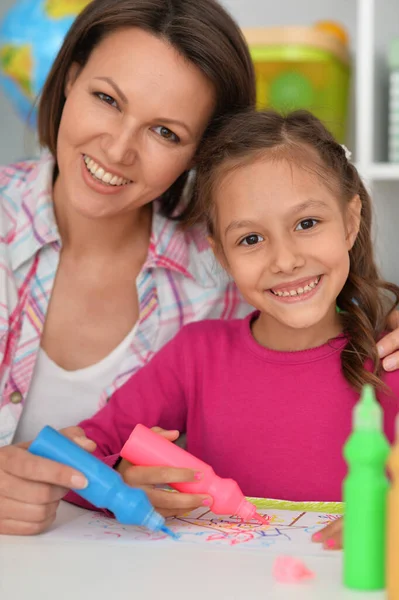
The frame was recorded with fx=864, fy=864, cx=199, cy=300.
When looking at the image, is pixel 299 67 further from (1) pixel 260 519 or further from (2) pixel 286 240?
(1) pixel 260 519

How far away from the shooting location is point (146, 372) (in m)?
1.32

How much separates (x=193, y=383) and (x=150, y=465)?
32 centimetres

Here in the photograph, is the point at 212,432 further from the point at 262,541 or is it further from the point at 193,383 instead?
the point at 262,541

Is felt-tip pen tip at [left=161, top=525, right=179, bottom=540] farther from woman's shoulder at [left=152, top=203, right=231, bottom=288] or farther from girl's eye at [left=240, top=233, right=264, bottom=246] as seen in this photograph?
woman's shoulder at [left=152, top=203, right=231, bottom=288]

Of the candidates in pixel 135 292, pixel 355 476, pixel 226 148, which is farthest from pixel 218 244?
pixel 355 476

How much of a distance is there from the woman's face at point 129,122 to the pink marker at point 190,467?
0.51 meters

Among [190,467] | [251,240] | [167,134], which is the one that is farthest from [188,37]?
[190,467]

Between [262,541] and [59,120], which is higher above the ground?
[59,120]

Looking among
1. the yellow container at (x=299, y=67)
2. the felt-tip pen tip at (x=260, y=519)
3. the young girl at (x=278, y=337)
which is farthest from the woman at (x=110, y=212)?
the yellow container at (x=299, y=67)

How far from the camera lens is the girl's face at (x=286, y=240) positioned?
3.82 ft

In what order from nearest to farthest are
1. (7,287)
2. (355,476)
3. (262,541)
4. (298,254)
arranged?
(355,476) → (262,541) → (298,254) → (7,287)

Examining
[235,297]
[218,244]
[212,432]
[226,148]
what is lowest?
[212,432]

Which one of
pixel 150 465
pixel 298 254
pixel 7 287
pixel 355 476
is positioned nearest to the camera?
pixel 355 476

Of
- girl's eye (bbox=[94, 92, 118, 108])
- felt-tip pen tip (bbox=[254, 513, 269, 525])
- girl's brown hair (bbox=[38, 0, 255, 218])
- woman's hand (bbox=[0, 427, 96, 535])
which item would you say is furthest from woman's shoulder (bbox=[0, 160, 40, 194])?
felt-tip pen tip (bbox=[254, 513, 269, 525])
